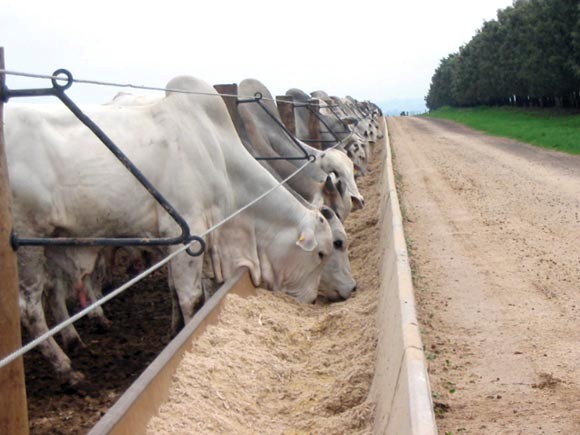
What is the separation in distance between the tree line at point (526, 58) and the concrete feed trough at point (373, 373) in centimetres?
2839

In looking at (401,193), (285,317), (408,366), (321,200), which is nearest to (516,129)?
(401,193)

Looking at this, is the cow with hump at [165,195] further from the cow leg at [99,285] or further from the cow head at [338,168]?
the cow head at [338,168]

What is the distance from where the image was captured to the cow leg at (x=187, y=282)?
6266 millimetres

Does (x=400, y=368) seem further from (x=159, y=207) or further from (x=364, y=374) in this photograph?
(x=159, y=207)

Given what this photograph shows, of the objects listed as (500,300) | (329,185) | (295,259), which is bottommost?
(500,300)

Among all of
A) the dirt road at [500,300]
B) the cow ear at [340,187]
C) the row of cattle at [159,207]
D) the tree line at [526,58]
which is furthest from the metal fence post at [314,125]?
the tree line at [526,58]

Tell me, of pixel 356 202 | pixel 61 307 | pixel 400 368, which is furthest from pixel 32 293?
pixel 356 202

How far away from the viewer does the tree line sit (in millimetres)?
35062

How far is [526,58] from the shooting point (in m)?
42.4

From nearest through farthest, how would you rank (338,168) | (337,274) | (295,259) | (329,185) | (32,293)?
1. (32,293)
2. (295,259)
3. (337,274)
4. (329,185)
5. (338,168)

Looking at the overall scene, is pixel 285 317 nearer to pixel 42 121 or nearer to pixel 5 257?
pixel 42 121

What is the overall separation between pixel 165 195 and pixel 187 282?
72cm

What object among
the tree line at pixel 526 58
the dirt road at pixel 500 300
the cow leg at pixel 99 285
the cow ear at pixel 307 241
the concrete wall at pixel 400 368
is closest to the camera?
the concrete wall at pixel 400 368

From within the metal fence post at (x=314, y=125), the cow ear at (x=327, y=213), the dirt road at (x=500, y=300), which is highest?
the metal fence post at (x=314, y=125)
